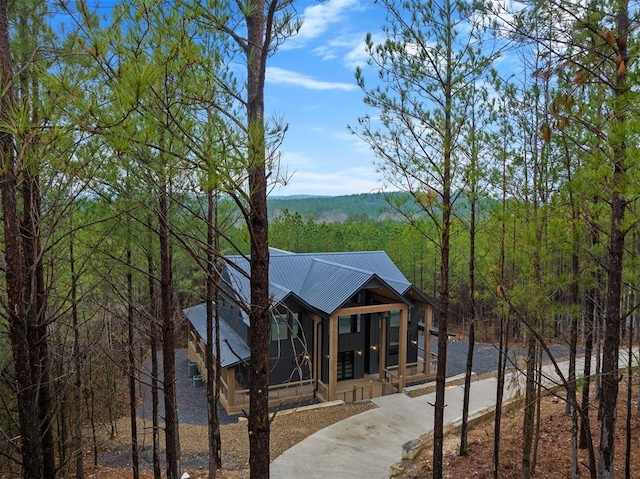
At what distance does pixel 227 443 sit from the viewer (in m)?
11.2

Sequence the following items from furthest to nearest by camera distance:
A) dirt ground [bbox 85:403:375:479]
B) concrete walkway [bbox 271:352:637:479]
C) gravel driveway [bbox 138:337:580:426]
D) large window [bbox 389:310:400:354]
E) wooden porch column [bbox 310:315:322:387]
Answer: large window [bbox 389:310:400:354], wooden porch column [bbox 310:315:322:387], gravel driveway [bbox 138:337:580:426], dirt ground [bbox 85:403:375:479], concrete walkway [bbox 271:352:637:479]

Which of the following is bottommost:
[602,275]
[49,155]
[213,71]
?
[602,275]

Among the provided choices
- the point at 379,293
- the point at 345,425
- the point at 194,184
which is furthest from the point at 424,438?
the point at 194,184

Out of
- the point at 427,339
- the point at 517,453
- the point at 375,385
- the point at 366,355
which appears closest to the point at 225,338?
the point at 375,385

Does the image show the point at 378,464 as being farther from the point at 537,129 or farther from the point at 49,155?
the point at 49,155

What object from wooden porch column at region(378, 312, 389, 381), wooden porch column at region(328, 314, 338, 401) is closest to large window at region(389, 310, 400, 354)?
wooden porch column at region(378, 312, 389, 381)

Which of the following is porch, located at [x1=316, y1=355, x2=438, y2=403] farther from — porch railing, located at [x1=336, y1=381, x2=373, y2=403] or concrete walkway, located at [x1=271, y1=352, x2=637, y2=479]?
concrete walkway, located at [x1=271, y1=352, x2=637, y2=479]

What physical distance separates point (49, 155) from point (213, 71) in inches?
52.7

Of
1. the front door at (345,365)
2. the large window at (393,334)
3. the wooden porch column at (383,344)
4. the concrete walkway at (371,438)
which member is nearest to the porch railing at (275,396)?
the front door at (345,365)

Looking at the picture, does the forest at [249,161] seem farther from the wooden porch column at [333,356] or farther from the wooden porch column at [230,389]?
the wooden porch column at [333,356]

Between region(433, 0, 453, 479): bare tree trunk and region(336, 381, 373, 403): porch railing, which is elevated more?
region(433, 0, 453, 479): bare tree trunk

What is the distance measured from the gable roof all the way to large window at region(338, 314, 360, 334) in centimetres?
165

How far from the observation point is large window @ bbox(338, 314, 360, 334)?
16.5m

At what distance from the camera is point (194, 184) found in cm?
285
